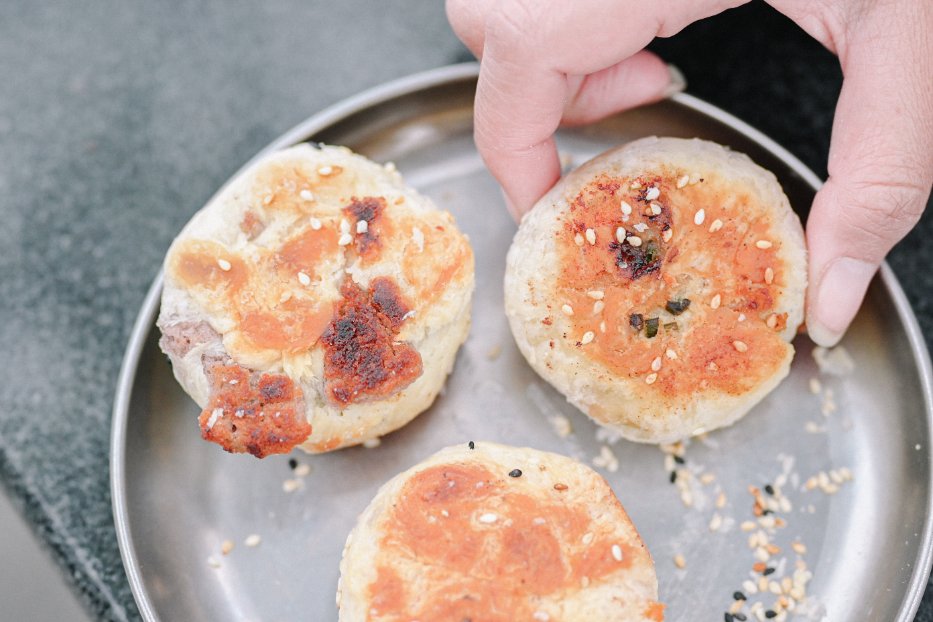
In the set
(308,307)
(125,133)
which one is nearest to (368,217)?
(308,307)

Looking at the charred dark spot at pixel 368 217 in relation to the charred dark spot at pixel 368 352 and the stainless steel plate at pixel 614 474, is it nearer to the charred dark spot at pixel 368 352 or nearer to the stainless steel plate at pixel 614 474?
the charred dark spot at pixel 368 352

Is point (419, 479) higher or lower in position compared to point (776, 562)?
higher

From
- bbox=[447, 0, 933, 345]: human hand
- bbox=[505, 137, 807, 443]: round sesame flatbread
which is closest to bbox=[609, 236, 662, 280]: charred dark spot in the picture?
bbox=[505, 137, 807, 443]: round sesame flatbread

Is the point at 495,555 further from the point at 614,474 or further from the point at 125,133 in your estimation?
the point at 125,133

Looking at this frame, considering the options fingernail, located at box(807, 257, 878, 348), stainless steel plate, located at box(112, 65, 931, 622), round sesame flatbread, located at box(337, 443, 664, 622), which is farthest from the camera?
stainless steel plate, located at box(112, 65, 931, 622)

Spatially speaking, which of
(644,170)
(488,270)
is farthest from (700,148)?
(488,270)

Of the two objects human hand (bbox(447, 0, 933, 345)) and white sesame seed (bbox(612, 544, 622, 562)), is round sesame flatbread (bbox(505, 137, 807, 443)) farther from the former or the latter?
white sesame seed (bbox(612, 544, 622, 562))

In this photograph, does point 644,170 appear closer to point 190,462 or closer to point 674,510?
point 674,510
